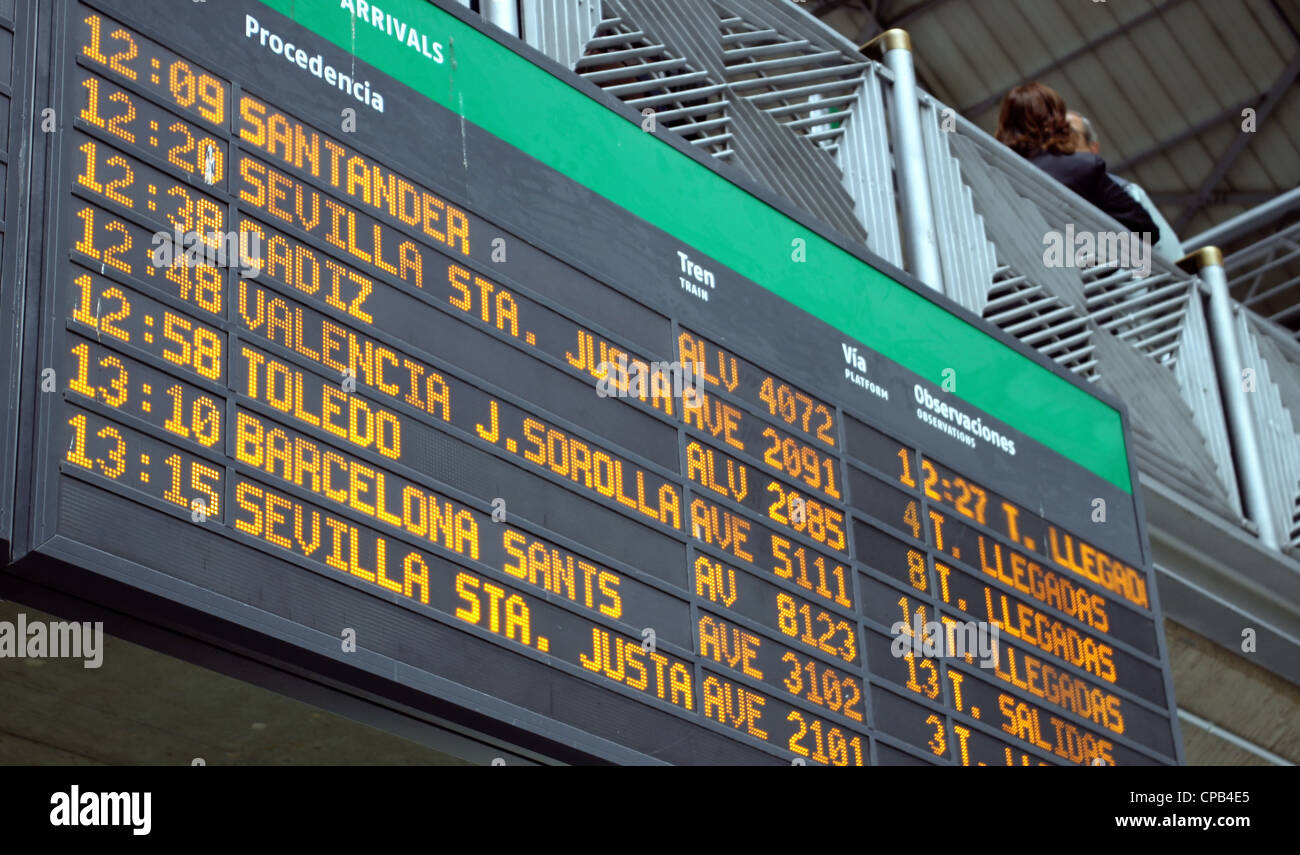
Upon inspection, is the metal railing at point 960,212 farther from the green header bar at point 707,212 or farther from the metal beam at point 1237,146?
the metal beam at point 1237,146

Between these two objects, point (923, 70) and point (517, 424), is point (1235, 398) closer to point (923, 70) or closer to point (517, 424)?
point (517, 424)

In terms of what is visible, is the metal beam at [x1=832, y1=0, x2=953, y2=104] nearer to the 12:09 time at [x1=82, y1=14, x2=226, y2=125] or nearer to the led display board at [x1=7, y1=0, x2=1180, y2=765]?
the led display board at [x1=7, y1=0, x2=1180, y2=765]

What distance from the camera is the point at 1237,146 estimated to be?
71.6 feet

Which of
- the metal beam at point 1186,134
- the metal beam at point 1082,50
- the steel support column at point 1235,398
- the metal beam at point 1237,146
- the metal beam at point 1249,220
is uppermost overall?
the metal beam at point 1082,50

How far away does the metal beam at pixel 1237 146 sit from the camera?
68.4 feet

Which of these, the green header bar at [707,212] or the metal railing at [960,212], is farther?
the metal railing at [960,212]

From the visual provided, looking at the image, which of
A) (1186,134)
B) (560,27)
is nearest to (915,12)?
(1186,134)

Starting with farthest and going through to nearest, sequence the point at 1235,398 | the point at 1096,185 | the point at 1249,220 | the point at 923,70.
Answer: the point at 923,70 → the point at 1249,220 → the point at 1235,398 → the point at 1096,185

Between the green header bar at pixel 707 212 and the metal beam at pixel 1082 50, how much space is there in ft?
42.1

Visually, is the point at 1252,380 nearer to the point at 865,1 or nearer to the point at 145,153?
the point at 145,153

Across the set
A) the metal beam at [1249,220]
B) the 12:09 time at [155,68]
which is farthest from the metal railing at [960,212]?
the metal beam at [1249,220]

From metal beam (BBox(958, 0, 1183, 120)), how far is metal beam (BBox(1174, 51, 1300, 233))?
1.29m

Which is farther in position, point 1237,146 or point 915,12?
point 1237,146

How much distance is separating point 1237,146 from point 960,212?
12.7 m
